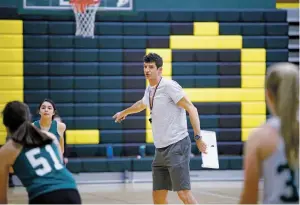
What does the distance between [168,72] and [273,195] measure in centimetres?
1011

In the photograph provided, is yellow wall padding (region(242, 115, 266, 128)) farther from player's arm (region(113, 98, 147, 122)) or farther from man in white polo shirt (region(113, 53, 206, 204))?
man in white polo shirt (region(113, 53, 206, 204))

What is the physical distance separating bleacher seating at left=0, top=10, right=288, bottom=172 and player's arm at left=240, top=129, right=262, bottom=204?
9593mm

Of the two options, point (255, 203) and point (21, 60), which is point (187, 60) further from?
point (255, 203)

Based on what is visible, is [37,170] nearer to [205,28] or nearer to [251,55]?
[205,28]

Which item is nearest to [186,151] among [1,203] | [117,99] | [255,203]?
[1,203]

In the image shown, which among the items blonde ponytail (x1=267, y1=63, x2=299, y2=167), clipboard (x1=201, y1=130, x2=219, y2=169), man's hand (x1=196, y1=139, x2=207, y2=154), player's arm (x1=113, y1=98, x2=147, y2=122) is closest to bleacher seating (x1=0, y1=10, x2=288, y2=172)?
player's arm (x1=113, y1=98, x2=147, y2=122)

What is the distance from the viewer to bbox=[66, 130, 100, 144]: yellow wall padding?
1306cm

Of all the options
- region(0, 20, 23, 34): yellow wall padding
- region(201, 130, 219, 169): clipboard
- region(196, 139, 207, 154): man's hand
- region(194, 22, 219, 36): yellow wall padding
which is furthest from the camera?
region(194, 22, 219, 36): yellow wall padding

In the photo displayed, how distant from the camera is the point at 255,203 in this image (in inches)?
135

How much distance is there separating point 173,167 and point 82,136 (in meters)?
6.28

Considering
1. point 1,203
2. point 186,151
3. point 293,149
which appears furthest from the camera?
point 186,151

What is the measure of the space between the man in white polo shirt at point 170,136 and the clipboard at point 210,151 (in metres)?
0.14

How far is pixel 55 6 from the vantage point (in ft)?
41.0

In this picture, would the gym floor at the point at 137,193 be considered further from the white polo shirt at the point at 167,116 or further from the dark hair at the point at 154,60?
the dark hair at the point at 154,60
